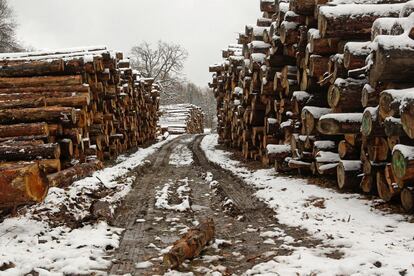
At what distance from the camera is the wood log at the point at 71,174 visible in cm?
679

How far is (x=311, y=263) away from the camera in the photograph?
3.82 meters

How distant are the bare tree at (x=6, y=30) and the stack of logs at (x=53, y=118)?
101ft

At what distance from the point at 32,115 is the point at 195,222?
4.55m

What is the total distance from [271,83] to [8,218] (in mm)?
7163

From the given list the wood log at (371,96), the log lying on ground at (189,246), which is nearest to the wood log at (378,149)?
the wood log at (371,96)

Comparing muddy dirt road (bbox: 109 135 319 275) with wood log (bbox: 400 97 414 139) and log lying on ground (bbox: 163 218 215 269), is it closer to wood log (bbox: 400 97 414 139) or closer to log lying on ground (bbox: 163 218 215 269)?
log lying on ground (bbox: 163 218 215 269)

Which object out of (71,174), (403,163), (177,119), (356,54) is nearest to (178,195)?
(71,174)

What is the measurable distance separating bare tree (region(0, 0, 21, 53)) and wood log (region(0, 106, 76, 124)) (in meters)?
35.8

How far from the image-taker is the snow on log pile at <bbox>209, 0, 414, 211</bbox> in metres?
5.10

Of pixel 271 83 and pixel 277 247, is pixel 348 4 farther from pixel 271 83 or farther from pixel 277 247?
pixel 277 247

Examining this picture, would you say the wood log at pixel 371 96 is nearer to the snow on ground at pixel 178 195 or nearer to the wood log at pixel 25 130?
the snow on ground at pixel 178 195

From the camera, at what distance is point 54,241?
4.73 meters

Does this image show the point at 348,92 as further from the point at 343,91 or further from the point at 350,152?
the point at 350,152

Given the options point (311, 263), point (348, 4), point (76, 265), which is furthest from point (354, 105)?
point (76, 265)
